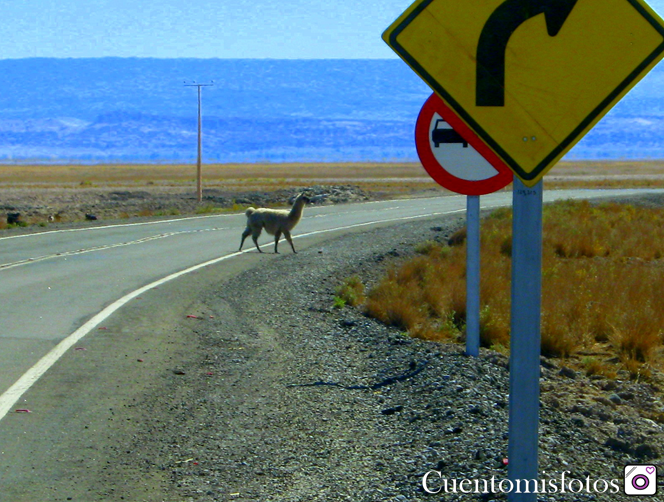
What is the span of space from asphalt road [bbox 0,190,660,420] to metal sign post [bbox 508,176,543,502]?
4733 mm

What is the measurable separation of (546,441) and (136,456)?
270 centimetres

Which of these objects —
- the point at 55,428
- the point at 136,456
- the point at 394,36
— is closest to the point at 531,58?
the point at 394,36

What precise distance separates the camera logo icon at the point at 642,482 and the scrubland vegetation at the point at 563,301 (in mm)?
3327

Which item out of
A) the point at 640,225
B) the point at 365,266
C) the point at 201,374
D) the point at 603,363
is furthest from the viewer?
the point at 640,225

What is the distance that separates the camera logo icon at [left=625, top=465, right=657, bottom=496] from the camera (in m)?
4.47

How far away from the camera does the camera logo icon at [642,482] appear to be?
447 centimetres

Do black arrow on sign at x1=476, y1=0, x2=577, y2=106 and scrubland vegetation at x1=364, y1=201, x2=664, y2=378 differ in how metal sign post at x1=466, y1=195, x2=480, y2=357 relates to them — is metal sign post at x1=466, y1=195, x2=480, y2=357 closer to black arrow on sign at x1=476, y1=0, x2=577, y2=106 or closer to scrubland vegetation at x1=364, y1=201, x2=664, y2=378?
scrubland vegetation at x1=364, y1=201, x2=664, y2=378

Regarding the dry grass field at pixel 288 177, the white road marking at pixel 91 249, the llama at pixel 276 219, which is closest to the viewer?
the white road marking at pixel 91 249

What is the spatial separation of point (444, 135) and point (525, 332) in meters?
4.03

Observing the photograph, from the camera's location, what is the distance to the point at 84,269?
585 inches

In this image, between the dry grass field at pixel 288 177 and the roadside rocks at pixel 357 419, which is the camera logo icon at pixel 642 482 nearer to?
the roadside rocks at pixel 357 419

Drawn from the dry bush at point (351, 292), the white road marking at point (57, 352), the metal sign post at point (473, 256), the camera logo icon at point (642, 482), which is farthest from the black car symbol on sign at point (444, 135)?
the dry bush at point (351, 292)

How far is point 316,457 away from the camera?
5.27 m

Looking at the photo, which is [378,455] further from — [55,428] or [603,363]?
[603,363]
